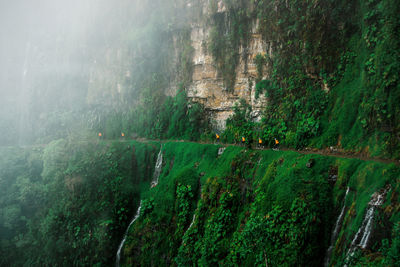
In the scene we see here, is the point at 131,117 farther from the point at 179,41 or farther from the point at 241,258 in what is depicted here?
the point at 241,258

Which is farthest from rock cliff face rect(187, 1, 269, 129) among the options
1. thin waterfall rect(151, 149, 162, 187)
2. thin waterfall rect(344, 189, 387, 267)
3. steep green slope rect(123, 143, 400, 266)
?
thin waterfall rect(344, 189, 387, 267)

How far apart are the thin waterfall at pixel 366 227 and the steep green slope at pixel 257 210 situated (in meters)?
0.11

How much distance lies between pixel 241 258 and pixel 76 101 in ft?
95.1

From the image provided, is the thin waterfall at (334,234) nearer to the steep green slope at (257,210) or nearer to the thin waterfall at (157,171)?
the steep green slope at (257,210)

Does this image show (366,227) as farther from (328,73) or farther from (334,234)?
(328,73)

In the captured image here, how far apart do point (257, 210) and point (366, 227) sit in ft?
13.4

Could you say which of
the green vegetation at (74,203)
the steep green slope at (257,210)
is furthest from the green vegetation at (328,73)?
the green vegetation at (74,203)

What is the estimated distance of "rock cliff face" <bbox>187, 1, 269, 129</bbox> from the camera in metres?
16.2

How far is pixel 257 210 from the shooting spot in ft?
34.9

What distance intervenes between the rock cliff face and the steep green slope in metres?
3.11

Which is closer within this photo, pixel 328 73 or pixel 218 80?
pixel 328 73

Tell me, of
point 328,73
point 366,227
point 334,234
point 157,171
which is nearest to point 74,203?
point 157,171

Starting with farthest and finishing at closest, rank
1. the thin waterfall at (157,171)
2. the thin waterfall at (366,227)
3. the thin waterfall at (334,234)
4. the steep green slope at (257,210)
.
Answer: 1. the thin waterfall at (157,171)
2. the thin waterfall at (334,234)
3. the steep green slope at (257,210)
4. the thin waterfall at (366,227)

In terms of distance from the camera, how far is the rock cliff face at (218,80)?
1625 cm
